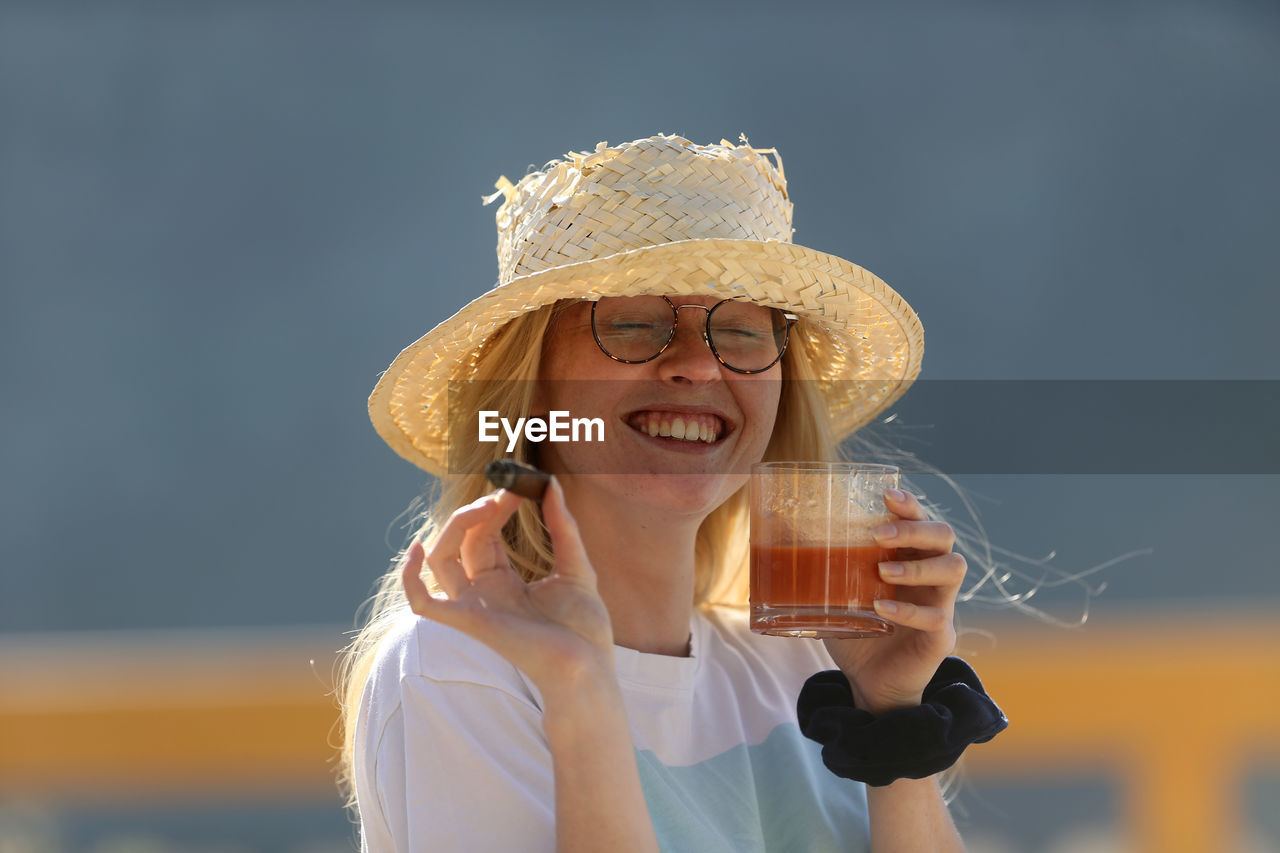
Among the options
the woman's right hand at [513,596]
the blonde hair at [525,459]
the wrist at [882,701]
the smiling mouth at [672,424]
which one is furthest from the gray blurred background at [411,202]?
the woman's right hand at [513,596]

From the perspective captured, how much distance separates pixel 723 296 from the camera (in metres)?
2.25

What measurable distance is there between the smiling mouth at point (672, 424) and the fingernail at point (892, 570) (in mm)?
485

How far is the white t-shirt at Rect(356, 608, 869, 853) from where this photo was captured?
189cm

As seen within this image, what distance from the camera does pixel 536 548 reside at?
2.35 metres

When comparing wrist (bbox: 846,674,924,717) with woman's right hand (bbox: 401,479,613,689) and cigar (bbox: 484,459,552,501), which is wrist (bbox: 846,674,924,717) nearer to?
woman's right hand (bbox: 401,479,613,689)

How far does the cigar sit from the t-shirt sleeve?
20.9 inches

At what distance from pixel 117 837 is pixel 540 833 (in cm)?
299

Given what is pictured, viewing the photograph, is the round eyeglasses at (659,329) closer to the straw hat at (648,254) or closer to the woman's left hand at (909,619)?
the straw hat at (648,254)

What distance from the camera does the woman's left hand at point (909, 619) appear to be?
193 centimetres

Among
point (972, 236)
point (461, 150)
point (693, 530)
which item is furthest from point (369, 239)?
point (693, 530)

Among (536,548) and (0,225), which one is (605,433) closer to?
(536,548)

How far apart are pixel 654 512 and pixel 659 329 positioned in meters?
0.33

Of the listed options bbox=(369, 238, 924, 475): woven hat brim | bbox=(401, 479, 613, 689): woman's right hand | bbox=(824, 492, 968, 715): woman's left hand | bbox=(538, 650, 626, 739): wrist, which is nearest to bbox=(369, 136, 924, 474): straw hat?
bbox=(369, 238, 924, 475): woven hat brim

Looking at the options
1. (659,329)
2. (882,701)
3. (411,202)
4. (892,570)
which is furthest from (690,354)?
(411,202)
